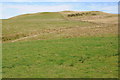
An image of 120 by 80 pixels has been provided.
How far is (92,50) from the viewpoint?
21.6m

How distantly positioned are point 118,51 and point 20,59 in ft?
30.1

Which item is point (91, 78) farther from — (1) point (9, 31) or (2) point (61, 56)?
(1) point (9, 31)

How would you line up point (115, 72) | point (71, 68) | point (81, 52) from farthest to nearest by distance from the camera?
point (81, 52) < point (71, 68) < point (115, 72)

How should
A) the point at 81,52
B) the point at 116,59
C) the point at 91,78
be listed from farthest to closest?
the point at 81,52
the point at 116,59
the point at 91,78

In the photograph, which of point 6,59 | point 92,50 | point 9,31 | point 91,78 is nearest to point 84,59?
point 92,50

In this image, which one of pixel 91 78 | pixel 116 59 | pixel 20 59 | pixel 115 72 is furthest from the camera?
pixel 20 59

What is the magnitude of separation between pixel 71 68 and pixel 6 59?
23.5 feet

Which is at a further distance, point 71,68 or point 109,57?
point 109,57

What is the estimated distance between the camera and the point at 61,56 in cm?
→ 1975

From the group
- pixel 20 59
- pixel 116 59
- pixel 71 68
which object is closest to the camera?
pixel 71 68

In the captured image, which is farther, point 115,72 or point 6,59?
point 6,59

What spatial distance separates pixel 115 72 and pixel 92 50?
7.58 meters

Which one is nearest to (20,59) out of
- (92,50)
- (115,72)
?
(92,50)

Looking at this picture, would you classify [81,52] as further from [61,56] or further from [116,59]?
[116,59]
